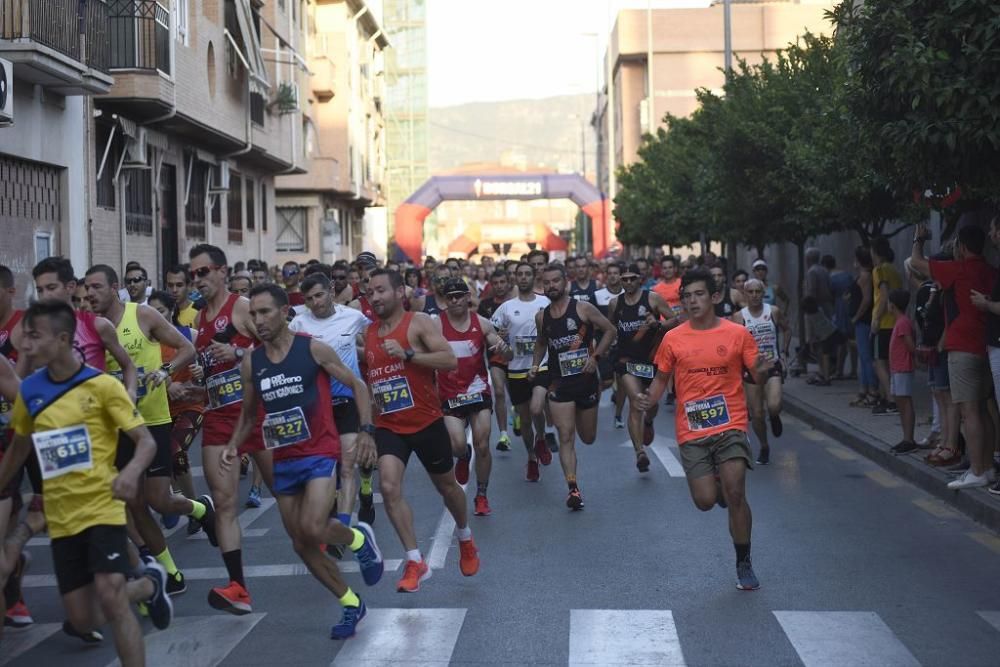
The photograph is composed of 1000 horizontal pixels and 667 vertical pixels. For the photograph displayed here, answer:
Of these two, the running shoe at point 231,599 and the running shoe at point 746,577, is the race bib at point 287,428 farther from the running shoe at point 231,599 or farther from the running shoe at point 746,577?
the running shoe at point 746,577

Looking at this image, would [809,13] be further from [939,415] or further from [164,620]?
[164,620]

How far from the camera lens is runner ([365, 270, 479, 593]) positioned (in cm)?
829

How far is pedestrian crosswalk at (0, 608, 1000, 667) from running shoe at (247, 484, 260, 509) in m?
3.87

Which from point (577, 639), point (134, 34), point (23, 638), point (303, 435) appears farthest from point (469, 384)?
point (134, 34)

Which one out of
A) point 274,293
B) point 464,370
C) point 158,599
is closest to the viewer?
point 158,599

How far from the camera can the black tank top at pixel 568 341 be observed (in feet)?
37.4

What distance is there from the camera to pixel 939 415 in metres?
13.0

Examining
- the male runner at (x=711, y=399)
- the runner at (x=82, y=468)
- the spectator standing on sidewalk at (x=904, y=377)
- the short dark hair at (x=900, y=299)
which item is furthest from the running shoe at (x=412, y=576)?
the short dark hair at (x=900, y=299)

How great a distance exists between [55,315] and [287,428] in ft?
5.33

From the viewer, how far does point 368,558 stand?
7.54 meters

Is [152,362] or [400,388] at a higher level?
[152,362]

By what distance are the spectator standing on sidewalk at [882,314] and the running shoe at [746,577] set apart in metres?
7.71

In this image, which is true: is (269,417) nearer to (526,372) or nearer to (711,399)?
(711,399)

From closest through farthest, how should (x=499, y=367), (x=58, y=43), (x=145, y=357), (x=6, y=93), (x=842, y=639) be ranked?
(x=842, y=639) < (x=145, y=357) < (x=499, y=367) < (x=6, y=93) < (x=58, y=43)
